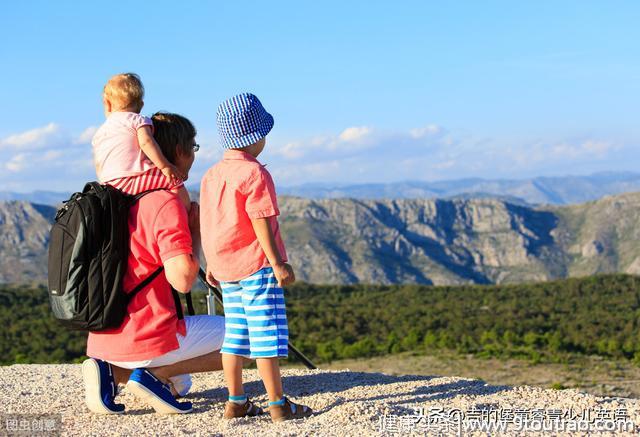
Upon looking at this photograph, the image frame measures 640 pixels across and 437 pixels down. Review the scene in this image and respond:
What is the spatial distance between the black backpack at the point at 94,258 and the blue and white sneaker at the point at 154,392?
1.38 feet

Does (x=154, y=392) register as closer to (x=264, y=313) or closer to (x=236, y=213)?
(x=264, y=313)

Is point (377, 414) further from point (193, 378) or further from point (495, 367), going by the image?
point (495, 367)

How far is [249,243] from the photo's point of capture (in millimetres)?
5141

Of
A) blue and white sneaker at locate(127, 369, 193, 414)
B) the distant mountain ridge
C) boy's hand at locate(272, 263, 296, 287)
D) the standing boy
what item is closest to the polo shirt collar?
the standing boy

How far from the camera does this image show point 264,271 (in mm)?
5086

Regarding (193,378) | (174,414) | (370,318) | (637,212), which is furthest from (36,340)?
(637,212)

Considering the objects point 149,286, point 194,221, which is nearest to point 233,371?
point 149,286

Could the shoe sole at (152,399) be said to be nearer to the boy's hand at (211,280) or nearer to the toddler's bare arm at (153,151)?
the boy's hand at (211,280)

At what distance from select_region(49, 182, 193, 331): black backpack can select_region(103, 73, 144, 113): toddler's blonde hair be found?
604 mm

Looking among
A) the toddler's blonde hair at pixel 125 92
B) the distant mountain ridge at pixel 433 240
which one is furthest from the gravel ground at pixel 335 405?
the distant mountain ridge at pixel 433 240

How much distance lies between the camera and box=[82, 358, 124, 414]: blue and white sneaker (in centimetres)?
539

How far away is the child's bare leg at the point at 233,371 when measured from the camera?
5371 mm

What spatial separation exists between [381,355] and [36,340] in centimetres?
1254

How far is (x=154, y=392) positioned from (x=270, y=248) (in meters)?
1.42
